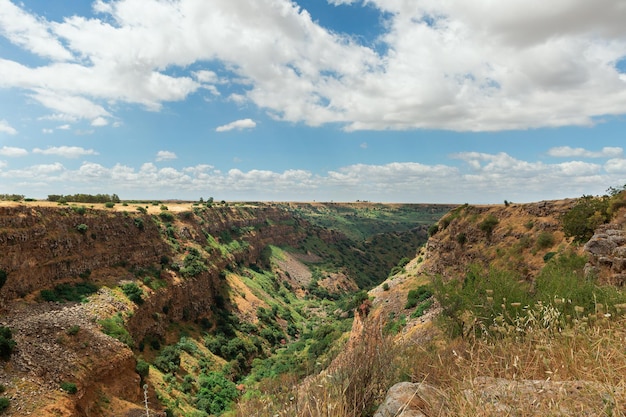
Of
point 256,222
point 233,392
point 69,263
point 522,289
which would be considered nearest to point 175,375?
point 233,392

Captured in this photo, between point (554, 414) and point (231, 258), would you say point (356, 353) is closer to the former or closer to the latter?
point (554, 414)

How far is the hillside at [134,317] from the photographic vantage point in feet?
87.4

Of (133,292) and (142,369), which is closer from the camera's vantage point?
(142,369)

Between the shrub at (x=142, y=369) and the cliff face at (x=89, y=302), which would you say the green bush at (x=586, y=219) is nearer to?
the cliff face at (x=89, y=302)

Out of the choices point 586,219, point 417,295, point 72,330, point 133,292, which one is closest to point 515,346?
point 586,219

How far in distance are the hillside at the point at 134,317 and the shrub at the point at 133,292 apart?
0.15 metres

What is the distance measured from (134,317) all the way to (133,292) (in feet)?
12.8

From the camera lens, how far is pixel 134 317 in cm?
4000

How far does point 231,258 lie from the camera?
84.9m

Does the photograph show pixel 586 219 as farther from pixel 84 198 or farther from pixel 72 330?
pixel 84 198

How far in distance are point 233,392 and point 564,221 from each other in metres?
42.4

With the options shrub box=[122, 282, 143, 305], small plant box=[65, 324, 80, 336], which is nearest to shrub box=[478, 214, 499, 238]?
shrub box=[122, 282, 143, 305]

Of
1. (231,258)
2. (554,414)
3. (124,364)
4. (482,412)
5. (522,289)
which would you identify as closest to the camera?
(554,414)

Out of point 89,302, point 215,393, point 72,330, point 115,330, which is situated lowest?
point 215,393
